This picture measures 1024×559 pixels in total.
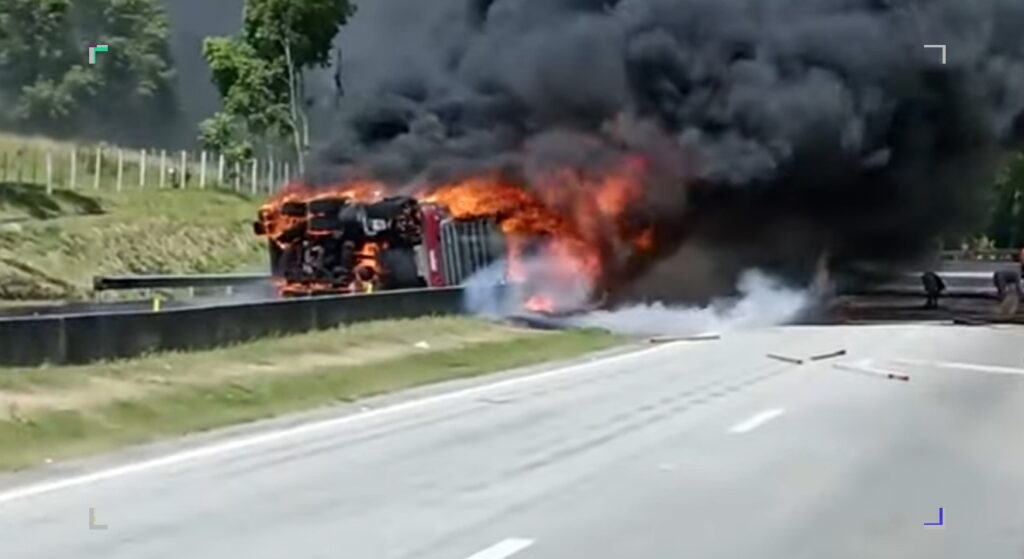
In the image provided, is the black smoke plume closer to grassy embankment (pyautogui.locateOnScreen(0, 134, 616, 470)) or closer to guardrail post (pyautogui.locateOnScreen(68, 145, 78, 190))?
grassy embankment (pyautogui.locateOnScreen(0, 134, 616, 470))

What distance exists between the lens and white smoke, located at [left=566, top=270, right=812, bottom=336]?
1575 inches

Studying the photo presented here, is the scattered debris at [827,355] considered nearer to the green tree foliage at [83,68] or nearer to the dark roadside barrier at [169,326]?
the dark roadside barrier at [169,326]

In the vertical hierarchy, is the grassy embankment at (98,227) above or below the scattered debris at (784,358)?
Result: above

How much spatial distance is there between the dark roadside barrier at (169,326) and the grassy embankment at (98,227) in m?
A: 16.1

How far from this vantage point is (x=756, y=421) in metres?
19.6

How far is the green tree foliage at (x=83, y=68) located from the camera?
78875 millimetres

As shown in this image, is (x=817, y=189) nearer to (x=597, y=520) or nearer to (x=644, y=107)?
(x=644, y=107)

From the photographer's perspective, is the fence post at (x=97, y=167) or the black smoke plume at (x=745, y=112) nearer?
the black smoke plume at (x=745, y=112)

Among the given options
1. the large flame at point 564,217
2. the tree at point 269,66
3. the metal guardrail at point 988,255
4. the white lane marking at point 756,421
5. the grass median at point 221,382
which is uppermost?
the tree at point 269,66

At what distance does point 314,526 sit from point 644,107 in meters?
32.4

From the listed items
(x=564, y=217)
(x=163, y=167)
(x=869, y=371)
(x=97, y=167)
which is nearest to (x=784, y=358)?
(x=869, y=371)

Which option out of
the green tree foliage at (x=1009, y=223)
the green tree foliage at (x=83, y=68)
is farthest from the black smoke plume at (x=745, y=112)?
the green tree foliage at (x=1009, y=223)

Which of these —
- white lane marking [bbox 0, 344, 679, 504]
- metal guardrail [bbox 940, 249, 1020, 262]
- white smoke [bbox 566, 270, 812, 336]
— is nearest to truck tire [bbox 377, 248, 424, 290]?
white smoke [bbox 566, 270, 812, 336]

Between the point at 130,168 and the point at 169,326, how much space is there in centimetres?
4530
